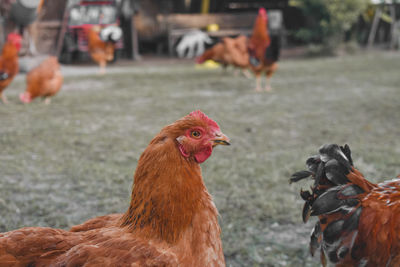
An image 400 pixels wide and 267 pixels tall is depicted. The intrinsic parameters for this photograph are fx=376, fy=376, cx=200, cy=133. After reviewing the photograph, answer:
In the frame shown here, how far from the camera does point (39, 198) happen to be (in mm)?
3684

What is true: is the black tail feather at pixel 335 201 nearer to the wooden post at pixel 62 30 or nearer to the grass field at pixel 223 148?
the grass field at pixel 223 148

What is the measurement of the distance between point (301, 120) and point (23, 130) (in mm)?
4600

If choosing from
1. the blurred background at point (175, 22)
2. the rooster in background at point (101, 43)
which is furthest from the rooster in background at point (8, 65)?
the blurred background at point (175, 22)

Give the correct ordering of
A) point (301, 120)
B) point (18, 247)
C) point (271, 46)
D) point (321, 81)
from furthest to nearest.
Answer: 1. point (321, 81)
2. point (271, 46)
3. point (301, 120)
4. point (18, 247)

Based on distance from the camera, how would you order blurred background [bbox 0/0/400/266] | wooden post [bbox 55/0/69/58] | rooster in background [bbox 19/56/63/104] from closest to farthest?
blurred background [bbox 0/0/400/266], rooster in background [bbox 19/56/63/104], wooden post [bbox 55/0/69/58]

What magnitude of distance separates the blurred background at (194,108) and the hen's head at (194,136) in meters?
0.38

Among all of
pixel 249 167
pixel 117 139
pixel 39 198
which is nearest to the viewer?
pixel 39 198

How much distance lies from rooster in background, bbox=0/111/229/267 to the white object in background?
14.6m

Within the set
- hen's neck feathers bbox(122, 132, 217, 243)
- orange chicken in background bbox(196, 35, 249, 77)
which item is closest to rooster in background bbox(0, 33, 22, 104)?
orange chicken in background bbox(196, 35, 249, 77)

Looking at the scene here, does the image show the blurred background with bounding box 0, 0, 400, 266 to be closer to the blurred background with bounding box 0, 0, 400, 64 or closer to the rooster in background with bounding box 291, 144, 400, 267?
the blurred background with bounding box 0, 0, 400, 64

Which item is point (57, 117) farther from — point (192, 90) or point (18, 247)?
point (18, 247)

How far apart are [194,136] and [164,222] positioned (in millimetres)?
429

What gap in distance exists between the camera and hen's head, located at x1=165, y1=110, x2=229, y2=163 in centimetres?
175

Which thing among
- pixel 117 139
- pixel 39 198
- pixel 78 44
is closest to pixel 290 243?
pixel 39 198
